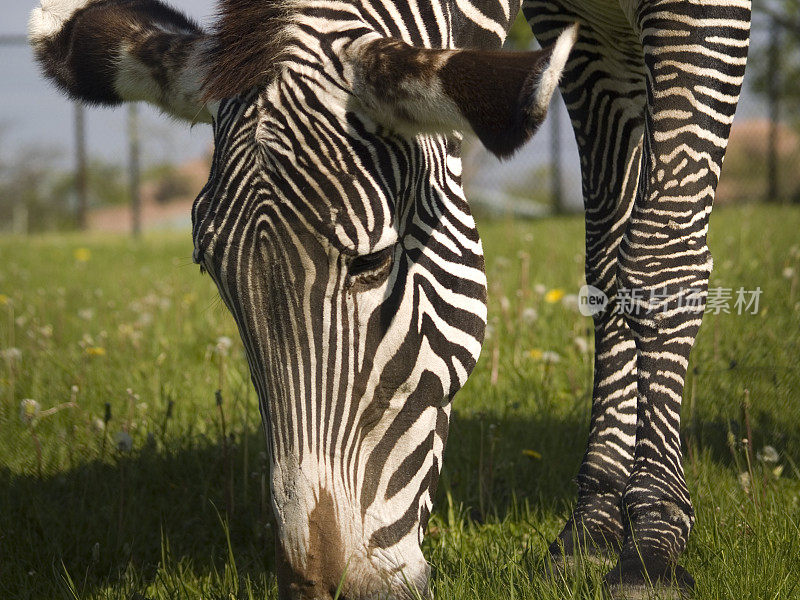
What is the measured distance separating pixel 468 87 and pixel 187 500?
241cm

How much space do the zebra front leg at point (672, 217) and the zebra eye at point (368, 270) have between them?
3.43 feet

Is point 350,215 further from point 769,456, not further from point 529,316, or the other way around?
point 529,316

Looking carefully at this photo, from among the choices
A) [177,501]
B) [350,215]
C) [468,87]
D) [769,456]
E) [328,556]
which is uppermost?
[468,87]

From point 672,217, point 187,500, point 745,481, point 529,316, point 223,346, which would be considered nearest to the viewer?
point 672,217

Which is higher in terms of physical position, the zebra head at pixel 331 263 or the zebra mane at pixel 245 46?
the zebra mane at pixel 245 46

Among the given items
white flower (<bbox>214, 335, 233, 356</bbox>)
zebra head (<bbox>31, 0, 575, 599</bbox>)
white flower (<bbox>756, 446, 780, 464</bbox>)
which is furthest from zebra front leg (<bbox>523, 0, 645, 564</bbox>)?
white flower (<bbox>214, 335, 233, 356</bbox>)

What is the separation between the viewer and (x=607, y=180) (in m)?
3.12

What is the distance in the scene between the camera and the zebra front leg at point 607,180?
2939 mm

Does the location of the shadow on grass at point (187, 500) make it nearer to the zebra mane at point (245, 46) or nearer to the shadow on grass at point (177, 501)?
the shadow on grass at point (177, 501)

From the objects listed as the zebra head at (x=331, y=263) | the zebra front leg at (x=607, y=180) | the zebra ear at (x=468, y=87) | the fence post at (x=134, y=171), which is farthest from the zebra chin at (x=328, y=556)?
the fence post at (x=134, y=171)

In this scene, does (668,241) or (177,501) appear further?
(177,501)

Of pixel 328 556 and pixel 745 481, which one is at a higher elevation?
pixel 328 556

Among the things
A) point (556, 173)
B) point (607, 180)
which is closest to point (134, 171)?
point (556, 173)

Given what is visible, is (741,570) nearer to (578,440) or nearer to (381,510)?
(381,510)
